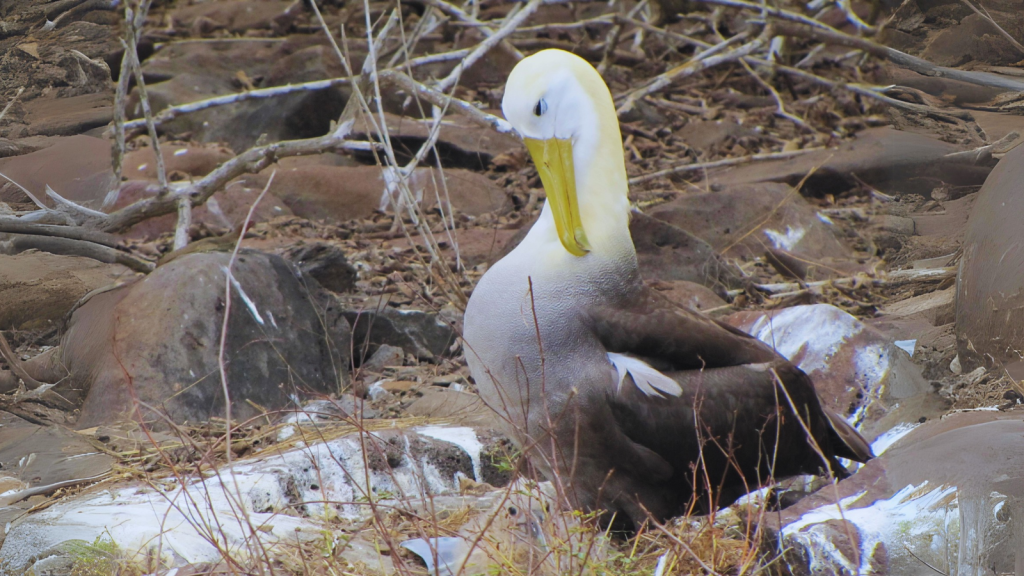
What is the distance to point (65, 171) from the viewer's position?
4.72 metres

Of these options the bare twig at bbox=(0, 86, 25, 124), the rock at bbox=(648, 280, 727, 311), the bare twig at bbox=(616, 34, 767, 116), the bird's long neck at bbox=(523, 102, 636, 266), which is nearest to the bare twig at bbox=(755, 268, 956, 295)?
the rock at bbox=(648, 280, 727, 311)

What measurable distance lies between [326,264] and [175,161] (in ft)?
8.35

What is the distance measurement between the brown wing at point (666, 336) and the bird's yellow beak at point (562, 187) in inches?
8.8

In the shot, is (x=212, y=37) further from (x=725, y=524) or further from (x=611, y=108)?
(x=725, y=524)

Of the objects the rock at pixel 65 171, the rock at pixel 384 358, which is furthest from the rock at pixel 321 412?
the rock at pixel 65 171

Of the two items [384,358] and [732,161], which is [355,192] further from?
[732,161]

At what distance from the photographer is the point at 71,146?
4.75m

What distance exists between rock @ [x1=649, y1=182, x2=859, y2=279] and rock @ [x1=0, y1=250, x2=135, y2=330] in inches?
131

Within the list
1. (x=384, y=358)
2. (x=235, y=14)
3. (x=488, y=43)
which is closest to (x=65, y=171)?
(x=384, y=358)

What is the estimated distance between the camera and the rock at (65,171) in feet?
14.9

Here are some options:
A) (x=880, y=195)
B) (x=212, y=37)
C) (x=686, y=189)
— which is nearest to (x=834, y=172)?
(x=880, y=195)

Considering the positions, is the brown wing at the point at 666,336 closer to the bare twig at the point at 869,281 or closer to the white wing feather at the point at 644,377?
the white wing feather at the point at 644,377

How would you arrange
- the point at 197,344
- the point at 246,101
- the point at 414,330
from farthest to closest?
the point at 246,101
the point at 414,330
the point at 197,344

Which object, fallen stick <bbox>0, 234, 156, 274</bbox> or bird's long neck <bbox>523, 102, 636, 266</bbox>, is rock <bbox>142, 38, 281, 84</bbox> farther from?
bird's long neck <bbox>523, 102, 636, 266</bbox>
